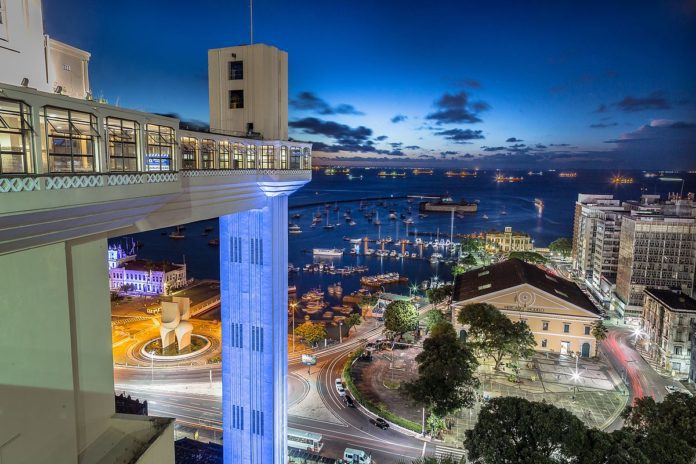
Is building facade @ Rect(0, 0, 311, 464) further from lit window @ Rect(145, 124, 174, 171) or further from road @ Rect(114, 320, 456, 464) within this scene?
road @ Rect(114, 320, 456, 464)

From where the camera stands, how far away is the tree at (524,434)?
49.7 feet

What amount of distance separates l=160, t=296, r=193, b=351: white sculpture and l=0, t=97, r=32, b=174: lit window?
35.8 m

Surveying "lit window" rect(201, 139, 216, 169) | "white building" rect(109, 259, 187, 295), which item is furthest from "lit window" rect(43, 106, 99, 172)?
"white building" rect(109, 259, 187, 295)

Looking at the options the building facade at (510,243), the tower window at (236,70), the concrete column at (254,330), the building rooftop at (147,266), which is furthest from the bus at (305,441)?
the building facade at (510,243)

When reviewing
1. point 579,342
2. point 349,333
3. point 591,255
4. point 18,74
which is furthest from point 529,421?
point 591,255

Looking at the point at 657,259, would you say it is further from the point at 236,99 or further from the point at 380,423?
the point at 236,99

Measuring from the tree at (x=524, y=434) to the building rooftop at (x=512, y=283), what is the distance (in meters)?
22.8

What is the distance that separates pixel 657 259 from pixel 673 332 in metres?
14.5

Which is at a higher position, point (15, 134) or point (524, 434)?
point (15, 134)

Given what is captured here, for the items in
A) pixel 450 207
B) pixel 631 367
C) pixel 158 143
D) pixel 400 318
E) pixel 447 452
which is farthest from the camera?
pixel 450 207

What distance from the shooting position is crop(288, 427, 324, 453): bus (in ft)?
81.7

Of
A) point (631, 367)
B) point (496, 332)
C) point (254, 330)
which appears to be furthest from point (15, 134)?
point (631, 367)

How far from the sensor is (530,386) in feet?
103

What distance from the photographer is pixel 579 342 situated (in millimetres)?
37062
